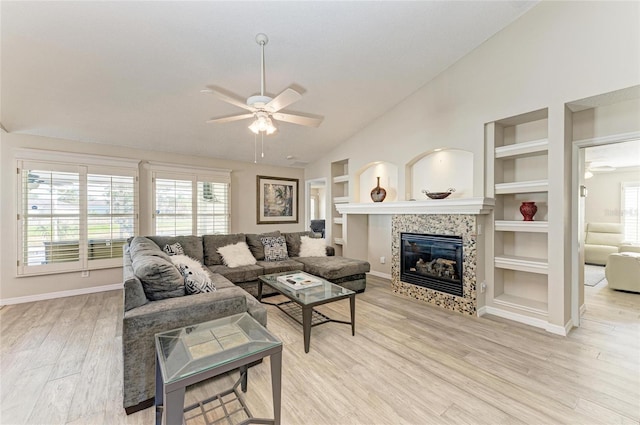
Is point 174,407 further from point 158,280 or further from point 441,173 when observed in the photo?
point 441,173

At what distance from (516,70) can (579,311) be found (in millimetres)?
3029

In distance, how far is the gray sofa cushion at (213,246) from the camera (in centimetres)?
428

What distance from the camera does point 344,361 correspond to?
2.42 m

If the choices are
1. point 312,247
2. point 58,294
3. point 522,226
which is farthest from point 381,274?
point 58,294

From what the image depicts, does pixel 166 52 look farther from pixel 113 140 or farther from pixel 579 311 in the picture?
pixel 579 311

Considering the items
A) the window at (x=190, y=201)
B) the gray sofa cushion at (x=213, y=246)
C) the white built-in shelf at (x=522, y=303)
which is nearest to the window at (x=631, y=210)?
the white built-in shelf at (x=522, y=303)

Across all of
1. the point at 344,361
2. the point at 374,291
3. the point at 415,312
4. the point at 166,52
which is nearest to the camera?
the point at 344,361

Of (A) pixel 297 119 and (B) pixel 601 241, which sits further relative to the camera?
(B) pixel 601 241

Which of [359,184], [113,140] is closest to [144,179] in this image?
[113,140]

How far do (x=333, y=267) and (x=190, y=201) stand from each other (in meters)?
3.19

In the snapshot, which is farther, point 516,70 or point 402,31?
point 516,70

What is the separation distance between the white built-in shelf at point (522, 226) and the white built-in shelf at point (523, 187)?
39 centimetres

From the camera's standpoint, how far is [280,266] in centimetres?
426

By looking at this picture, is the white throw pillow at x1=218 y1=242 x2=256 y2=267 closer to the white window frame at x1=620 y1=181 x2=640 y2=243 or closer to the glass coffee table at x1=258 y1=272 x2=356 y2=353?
the glass coffee table at x1=258 y1=272 x2=356 y2=353
